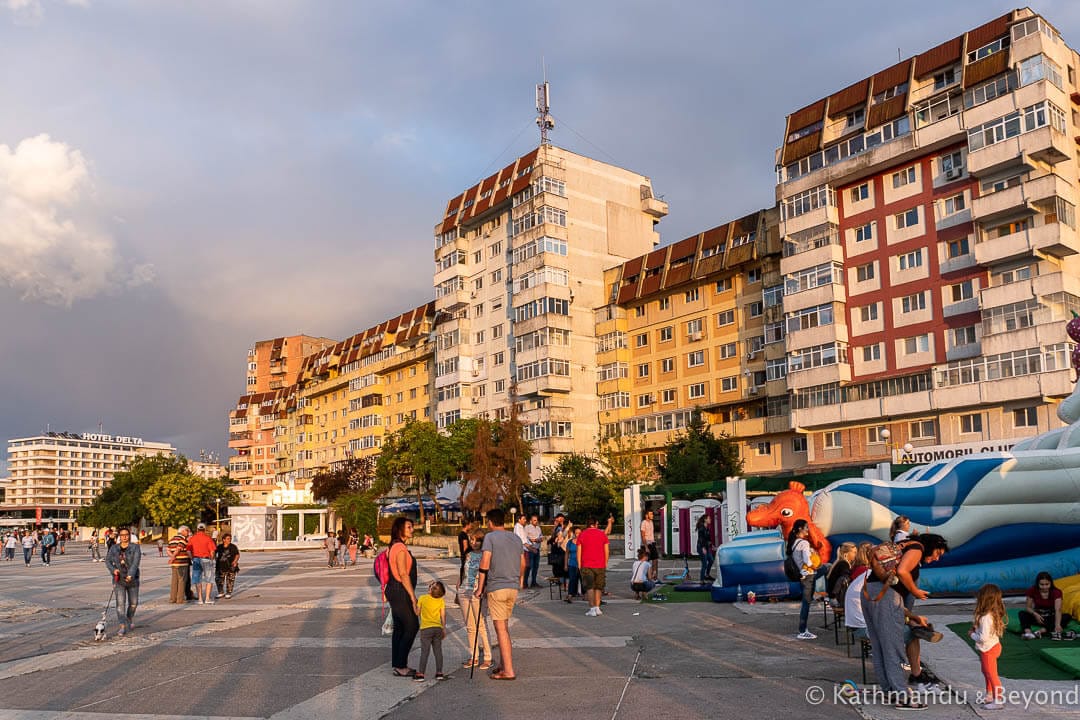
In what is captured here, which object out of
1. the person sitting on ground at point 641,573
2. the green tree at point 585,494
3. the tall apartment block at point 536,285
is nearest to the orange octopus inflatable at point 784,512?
the person sitting on ground at point 641,573

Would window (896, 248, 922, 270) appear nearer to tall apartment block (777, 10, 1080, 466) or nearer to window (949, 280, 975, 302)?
tall apartment block (777, 10, 1080, 466)

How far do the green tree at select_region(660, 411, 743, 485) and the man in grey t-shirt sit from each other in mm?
34850

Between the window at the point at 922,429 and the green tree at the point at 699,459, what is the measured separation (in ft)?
31.9

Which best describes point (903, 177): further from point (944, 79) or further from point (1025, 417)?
point (1025, 417)

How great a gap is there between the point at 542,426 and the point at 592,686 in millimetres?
55351

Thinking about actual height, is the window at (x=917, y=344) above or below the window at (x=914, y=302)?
below

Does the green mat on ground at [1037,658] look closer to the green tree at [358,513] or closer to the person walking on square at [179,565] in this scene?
the person walking on square at [179,565]

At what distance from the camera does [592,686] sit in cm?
985

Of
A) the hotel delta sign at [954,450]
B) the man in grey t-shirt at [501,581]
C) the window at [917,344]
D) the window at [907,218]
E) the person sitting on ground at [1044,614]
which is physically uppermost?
the window at [907,218]

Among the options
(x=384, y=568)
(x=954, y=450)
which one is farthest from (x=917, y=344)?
(x=384, y=568)

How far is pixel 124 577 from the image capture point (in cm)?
1524

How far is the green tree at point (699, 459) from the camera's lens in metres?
46.7

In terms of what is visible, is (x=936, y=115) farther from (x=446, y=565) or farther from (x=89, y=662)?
(x=89, y=662)

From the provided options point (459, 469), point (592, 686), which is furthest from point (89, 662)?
point (459, 469)
